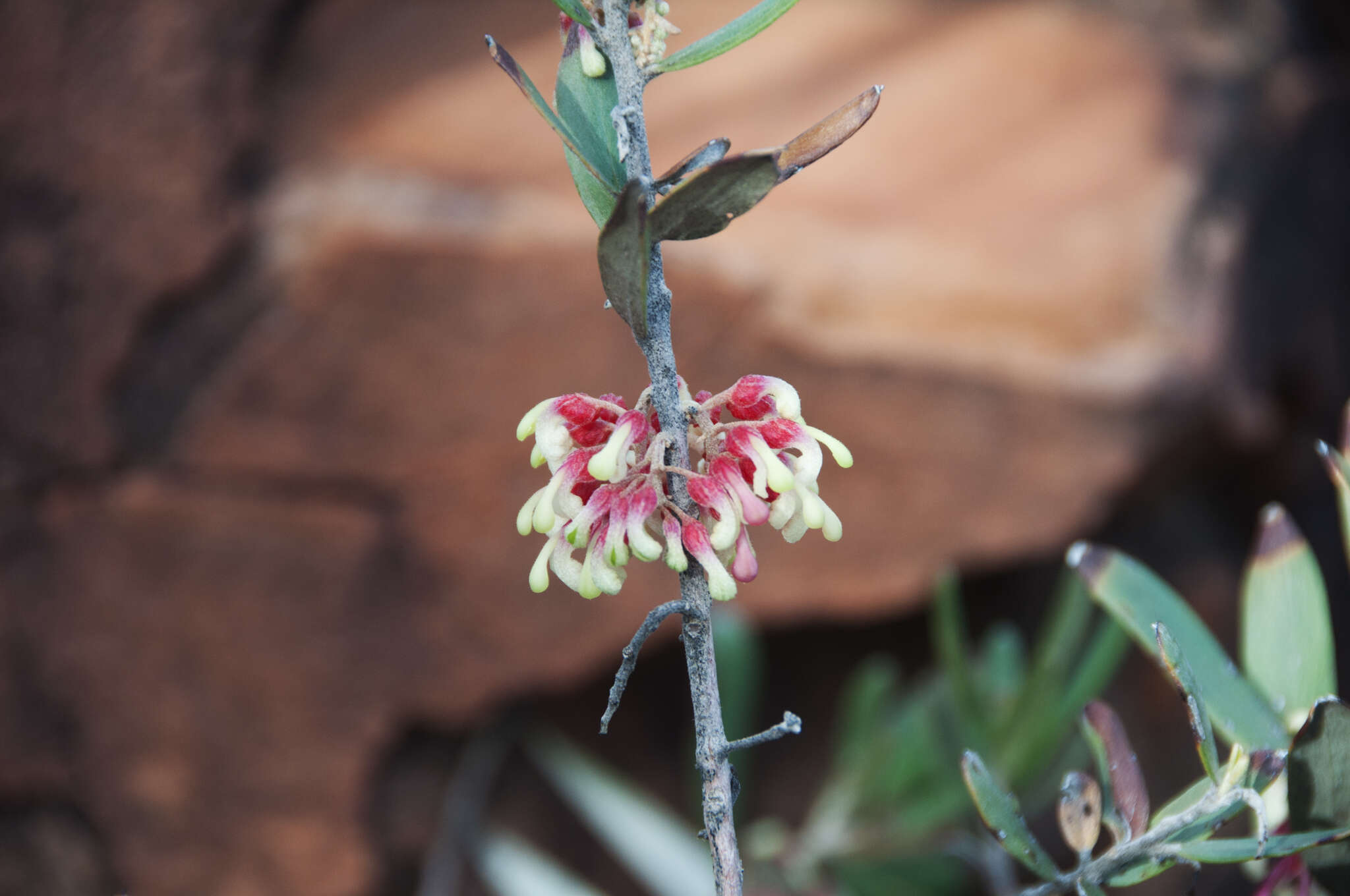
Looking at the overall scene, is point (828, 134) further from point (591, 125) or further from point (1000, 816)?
point (1000, 816)

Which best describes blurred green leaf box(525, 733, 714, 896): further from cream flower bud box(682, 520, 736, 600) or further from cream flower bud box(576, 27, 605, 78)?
cream flower bud box(576, 27, 605, 78)

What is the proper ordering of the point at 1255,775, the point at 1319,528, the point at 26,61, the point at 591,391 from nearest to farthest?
the point at 1255,775, the point at 26,61, the point at 591,391, the point at 1319,528

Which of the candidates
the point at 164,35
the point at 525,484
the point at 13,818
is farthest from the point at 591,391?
the point at 13,818

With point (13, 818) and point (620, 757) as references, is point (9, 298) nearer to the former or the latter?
point (13, 818)

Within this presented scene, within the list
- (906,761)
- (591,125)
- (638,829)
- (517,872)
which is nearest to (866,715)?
(906,761)

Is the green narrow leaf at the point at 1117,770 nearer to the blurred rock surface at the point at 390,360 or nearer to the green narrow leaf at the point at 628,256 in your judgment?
the green narrow leaf at the point at 628,256

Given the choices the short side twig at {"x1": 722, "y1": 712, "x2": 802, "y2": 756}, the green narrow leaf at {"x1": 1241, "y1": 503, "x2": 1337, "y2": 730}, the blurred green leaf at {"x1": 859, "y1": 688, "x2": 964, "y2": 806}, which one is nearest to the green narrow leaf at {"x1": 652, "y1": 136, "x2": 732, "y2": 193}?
the short side twig at {"x1": 722, "y1": 712, "x2": 802, "y2": 756}
